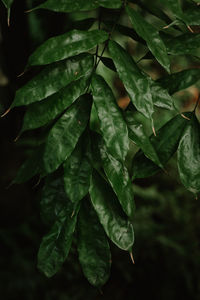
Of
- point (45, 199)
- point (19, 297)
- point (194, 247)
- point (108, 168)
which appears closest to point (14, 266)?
point (19, 297)

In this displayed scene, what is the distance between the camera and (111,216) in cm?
85

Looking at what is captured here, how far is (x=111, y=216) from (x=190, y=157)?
0.27 m

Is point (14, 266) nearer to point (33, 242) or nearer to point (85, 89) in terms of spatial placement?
point (33, 242)

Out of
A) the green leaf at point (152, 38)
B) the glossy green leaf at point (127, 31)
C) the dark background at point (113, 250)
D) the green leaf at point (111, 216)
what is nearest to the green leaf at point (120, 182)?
the green leaf at point (111, 216)

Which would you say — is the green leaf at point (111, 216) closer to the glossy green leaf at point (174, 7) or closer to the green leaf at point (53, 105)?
the green leaf at point (53, 105)

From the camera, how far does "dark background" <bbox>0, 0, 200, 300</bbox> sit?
7.41ft

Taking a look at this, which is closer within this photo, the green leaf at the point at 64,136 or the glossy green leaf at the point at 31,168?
the green leaf at the point at 64,136

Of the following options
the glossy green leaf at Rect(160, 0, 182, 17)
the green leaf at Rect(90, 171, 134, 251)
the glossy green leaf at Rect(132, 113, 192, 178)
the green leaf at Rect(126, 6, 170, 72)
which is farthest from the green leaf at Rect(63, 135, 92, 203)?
the glossy green leaf at Rect(160, 0, 182, 17)

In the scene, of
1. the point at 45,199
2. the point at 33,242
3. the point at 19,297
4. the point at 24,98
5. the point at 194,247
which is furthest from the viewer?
the point at 194,247

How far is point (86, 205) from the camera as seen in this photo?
904mm

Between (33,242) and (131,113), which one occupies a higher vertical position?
(131,113)

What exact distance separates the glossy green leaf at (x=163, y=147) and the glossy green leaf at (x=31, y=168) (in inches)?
11.0

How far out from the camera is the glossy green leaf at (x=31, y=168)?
100 centimetres

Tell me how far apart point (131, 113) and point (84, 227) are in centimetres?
33
